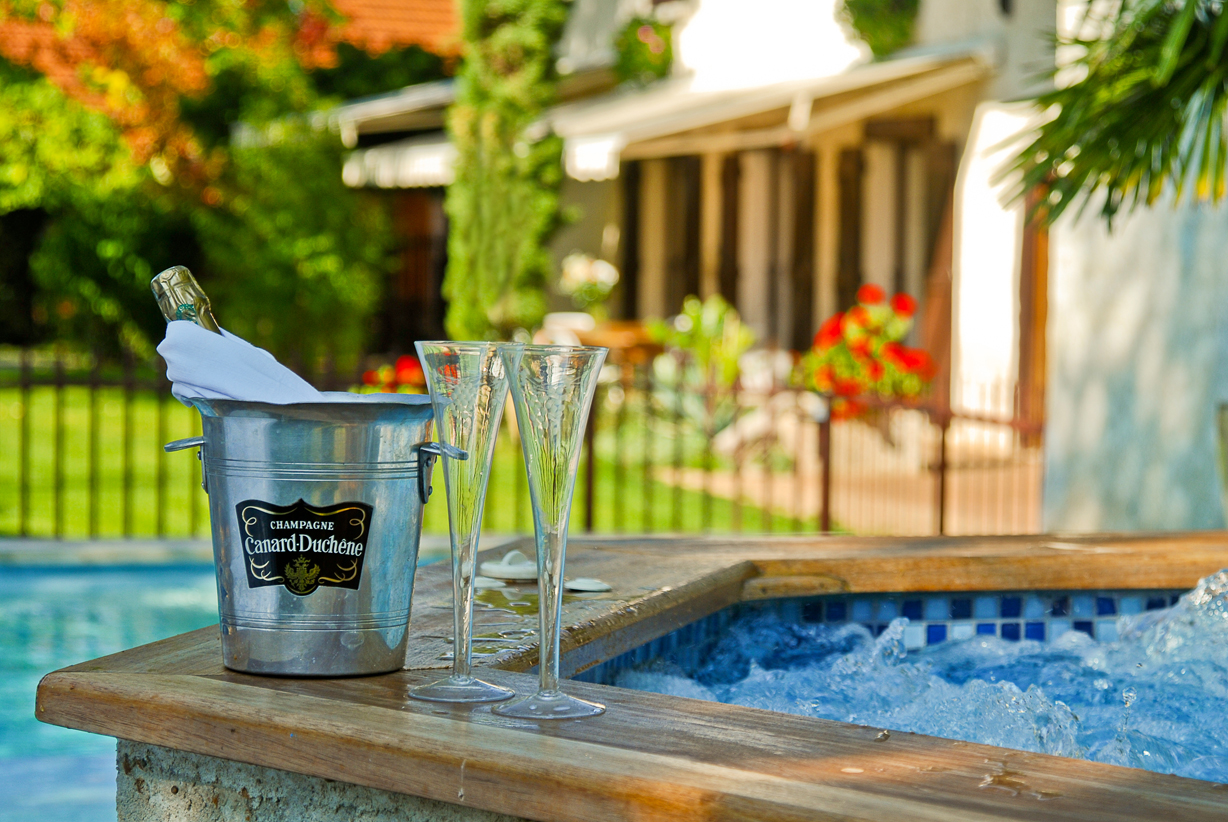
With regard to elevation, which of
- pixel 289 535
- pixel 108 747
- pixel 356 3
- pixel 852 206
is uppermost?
pixel 356 3

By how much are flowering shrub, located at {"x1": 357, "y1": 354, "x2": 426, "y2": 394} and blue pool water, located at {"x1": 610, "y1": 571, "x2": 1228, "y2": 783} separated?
3.57 meters

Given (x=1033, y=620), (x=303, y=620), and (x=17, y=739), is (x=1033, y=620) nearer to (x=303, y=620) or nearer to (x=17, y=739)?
(x=303, y=620)

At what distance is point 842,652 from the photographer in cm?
299

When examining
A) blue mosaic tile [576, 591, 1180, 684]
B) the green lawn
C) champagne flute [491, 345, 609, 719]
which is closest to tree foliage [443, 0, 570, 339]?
the green lawn

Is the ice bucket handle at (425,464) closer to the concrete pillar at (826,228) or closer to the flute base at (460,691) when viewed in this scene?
the flute base at (460,691)

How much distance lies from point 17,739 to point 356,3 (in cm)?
1679

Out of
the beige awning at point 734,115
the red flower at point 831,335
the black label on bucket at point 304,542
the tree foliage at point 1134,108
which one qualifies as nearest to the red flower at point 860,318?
the red flower at point 831,335

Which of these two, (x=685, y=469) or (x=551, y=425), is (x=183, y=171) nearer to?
(x=685, y=469)

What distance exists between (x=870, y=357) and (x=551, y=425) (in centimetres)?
818

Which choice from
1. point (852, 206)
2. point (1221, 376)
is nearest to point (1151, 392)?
point (1221, 376)

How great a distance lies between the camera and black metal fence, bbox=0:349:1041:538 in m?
6.73

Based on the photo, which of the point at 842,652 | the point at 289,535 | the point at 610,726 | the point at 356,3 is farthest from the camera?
the point at 356,3

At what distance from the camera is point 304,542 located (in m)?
1.69

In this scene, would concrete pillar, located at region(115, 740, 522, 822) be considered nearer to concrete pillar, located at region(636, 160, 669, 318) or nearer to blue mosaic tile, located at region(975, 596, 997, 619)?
blue mosaic tile, located at region(975, 596, 997, 619)
